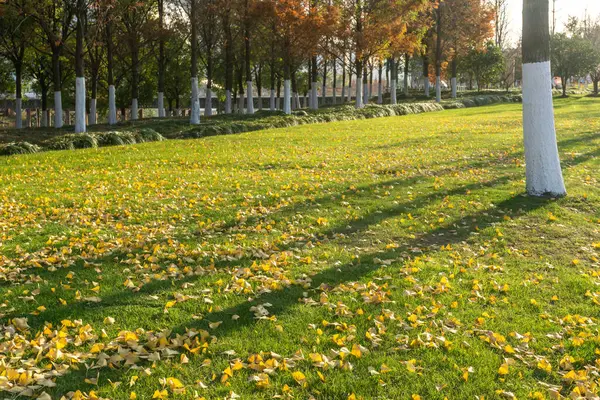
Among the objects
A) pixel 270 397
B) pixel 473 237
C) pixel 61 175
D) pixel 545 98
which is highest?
pixel 545 98

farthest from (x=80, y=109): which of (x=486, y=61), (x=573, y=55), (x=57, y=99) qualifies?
(x=486, y=61)

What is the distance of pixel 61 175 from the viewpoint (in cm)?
1221

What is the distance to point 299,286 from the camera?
5.67m

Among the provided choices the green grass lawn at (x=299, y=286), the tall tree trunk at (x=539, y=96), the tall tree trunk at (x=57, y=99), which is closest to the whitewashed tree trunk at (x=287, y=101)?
the tall tree trunk at (x=57, y=99)

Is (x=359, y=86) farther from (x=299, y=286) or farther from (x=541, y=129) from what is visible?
(x=299, y=286)

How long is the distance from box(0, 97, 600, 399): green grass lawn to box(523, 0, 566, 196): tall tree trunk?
0.64 m

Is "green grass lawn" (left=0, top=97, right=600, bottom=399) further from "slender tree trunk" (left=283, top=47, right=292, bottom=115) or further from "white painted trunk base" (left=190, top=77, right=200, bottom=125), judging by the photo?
"slender tree trunk" (left=283, top=47, right=292, bottom=115)

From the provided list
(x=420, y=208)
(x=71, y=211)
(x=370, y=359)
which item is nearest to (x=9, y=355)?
(x=370, y=359)

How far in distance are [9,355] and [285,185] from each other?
23.0 ft

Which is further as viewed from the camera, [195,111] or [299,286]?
[195,111]

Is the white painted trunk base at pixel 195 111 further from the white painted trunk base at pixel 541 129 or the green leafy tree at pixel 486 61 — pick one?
the green leafy tree at pixel 486 61

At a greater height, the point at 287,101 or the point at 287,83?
the point at 287,83

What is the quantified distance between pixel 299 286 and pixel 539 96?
575cm

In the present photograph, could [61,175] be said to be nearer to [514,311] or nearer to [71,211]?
[71,211]
